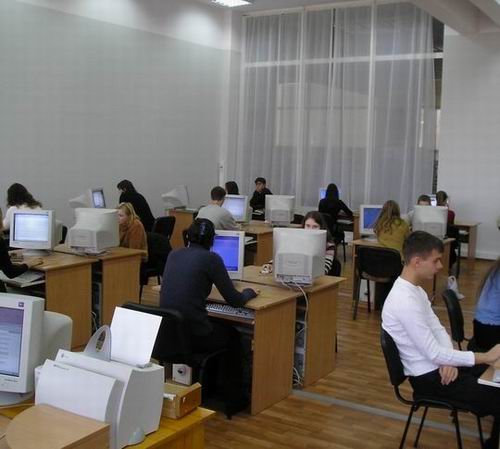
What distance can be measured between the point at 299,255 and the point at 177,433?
2.26 meters

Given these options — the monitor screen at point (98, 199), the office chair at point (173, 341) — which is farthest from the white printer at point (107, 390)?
the monitor screen at point (98, 199)

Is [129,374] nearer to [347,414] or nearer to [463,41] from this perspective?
[347,414]

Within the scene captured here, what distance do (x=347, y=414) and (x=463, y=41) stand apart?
779 cm

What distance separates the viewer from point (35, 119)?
8.52 metres

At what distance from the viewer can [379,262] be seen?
20.2ft

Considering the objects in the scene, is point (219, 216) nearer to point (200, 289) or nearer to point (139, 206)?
point (139, 206)

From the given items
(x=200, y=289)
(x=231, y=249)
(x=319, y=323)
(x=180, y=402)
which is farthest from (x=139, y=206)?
(x=180, y=402)

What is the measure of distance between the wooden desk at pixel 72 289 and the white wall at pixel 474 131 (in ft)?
22.6

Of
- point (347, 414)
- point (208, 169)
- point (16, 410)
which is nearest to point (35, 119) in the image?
point (208, 169)

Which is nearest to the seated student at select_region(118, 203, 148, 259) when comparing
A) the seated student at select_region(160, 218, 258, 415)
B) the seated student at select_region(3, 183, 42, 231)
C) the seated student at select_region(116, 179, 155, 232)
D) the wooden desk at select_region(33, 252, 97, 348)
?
the wooden desk at select_region(33, 252, 97, 348)

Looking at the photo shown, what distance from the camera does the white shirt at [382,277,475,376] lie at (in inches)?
118

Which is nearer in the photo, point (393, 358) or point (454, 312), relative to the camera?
point (393, 358)

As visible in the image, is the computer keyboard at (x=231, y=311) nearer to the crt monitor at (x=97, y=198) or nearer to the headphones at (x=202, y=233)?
the headphones at (x=202, y=233)

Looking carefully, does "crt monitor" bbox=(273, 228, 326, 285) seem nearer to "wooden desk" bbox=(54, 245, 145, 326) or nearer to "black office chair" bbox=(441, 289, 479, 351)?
"black office chair" bbox=(441, 289, 479, 351)
